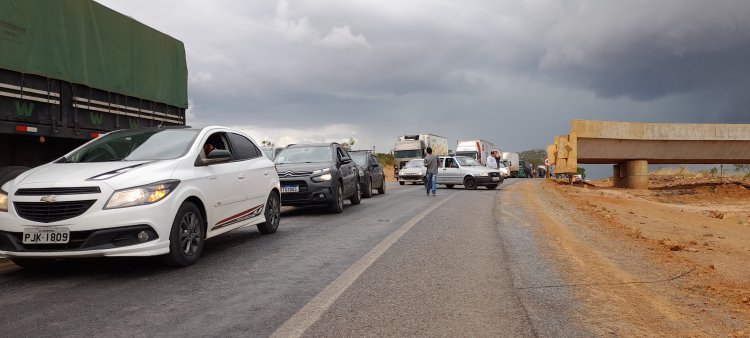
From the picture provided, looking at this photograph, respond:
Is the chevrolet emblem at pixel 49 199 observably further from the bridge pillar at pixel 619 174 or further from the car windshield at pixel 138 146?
the bridge pillar at pixel 619 174

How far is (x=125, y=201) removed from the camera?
5398 mm

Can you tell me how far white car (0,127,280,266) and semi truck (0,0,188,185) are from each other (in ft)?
7.91

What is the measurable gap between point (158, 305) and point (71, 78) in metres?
6.53

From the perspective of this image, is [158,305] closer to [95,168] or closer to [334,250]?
[95,168]

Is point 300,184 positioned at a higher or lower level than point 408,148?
lower

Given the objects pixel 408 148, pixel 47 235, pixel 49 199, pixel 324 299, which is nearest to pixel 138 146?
pixel 49 199

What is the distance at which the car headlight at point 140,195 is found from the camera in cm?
536

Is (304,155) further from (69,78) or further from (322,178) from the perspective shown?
(69,78)

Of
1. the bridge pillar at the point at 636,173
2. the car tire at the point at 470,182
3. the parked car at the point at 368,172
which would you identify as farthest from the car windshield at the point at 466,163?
the bridge pillar at the point at 636,173

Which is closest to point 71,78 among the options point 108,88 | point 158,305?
point 108,88

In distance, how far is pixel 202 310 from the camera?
4.26 meters

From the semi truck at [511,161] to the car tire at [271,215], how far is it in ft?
177

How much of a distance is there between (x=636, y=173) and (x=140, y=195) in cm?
3213

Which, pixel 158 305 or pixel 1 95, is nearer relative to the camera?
pixel 158 305
